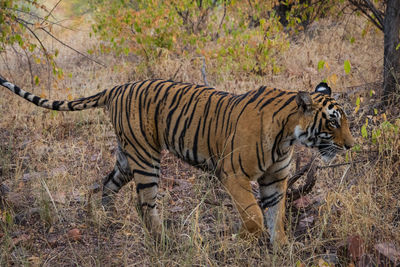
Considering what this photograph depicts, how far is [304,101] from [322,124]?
0.75ft

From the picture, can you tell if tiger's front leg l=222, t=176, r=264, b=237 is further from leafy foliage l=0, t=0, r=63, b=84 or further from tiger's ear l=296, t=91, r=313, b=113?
leafy foliage l=0, t=0, r=63, b=84

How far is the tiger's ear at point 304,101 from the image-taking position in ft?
10.3

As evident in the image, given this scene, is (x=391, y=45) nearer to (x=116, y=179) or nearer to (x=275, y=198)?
(x=275, y=198)

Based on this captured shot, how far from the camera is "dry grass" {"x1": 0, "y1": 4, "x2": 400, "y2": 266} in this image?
3.25m

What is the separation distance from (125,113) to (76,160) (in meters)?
1.85

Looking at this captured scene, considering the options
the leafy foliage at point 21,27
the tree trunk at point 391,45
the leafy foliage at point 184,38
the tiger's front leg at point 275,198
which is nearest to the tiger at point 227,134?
the tiger's front leg at point 275,198

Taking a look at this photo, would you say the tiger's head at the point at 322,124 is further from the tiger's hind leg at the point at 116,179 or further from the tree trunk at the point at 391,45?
the tree trunk at the point at 391,45

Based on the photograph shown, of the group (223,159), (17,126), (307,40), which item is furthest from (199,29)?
(223,159)

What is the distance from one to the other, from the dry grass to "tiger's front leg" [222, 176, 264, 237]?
0.12 m

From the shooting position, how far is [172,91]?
3898 millimetres

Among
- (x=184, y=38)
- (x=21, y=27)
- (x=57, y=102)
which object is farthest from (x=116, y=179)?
(x=184, y=38)

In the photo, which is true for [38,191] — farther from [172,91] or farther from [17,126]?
[17,126]

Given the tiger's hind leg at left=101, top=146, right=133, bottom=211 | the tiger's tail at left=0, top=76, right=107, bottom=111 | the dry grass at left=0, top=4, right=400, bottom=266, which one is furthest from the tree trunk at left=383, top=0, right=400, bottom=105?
the tiger's tail at left=0, top=76, right=107, bottom=111

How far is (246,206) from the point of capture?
3.33 m
